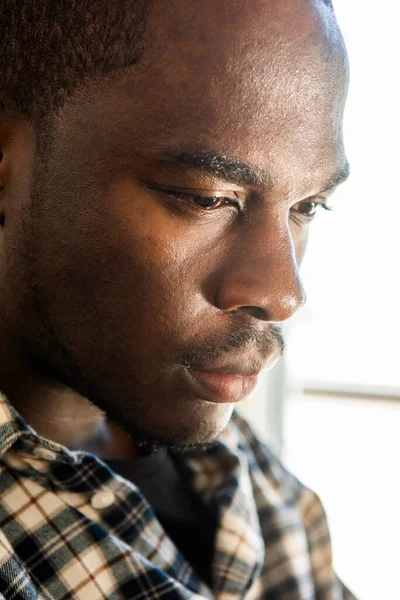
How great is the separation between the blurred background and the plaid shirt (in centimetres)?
63

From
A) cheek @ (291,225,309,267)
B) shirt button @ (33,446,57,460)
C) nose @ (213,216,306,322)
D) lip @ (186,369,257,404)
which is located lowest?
shirt button @ (33,446,57,460)

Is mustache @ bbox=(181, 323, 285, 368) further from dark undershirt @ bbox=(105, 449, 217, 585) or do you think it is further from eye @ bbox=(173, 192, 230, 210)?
dark undershirt @ bbox=(105, 449, 217, 585)

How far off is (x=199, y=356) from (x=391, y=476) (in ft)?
6.68

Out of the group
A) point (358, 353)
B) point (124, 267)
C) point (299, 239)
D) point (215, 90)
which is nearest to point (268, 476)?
A: point (299, 239)

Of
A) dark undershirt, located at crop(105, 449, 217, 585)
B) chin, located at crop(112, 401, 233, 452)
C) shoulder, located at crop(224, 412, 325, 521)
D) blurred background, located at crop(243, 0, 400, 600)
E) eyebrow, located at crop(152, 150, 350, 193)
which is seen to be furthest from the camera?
blurred background, located at crop(243, 0, 400, 600)

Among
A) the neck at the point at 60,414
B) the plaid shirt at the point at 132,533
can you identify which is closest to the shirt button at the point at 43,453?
the plaid shirt at the point at 132,533

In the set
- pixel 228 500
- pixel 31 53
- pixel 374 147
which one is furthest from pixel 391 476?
pixel 31 53

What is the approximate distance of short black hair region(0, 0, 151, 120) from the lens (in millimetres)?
938

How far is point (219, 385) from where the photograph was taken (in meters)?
1.00

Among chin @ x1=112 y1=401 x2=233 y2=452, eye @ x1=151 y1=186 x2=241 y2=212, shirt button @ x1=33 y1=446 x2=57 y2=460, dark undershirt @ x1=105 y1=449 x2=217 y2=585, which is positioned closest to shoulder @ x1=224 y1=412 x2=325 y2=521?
dark undershirt @ x1=105 y1=449 x2=217 y2=585

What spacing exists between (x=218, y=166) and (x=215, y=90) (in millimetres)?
86

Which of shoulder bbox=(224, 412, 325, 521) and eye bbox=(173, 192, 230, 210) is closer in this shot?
eye bbox=(173, 192, 230, 210)

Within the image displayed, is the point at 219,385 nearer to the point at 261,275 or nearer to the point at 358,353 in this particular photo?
the point at 261,275

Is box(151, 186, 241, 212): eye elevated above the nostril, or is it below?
above
